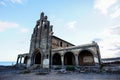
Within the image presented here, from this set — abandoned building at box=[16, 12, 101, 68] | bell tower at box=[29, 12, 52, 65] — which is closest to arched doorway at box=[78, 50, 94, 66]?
abandoned building at box=[16, 12, 101, 68]

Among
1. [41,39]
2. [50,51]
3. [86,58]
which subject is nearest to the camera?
[86,58]

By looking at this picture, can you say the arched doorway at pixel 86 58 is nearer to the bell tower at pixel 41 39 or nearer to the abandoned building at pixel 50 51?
the abandoned building at pixel 50 51

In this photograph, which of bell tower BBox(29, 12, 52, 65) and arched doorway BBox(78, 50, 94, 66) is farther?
bell tower BBox(29, 12, 52, 65)

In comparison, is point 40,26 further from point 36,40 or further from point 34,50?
point 34,50

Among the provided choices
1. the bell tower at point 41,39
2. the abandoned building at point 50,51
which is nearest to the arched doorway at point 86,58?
the abandoned building at point 50,51

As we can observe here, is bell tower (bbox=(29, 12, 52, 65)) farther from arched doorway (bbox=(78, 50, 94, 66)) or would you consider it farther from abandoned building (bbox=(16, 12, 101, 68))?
arched doorway (bbox=(78, 50, 94, 66))

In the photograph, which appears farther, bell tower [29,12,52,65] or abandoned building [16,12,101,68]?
bell tower [29,12,52,65]

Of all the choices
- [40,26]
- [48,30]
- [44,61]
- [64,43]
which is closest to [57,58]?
[44,61]

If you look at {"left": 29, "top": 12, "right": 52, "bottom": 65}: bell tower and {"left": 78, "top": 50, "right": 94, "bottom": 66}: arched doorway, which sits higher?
{"left": 29, "top": 12, "right": 52, "bottom": 65}: bell tower

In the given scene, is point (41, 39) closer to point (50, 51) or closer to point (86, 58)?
point (50, 51)

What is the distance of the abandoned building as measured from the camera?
23609mm

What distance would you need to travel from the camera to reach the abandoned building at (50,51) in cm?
2361

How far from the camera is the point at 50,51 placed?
2700 centimetres

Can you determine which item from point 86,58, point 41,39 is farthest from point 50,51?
point 86,58
